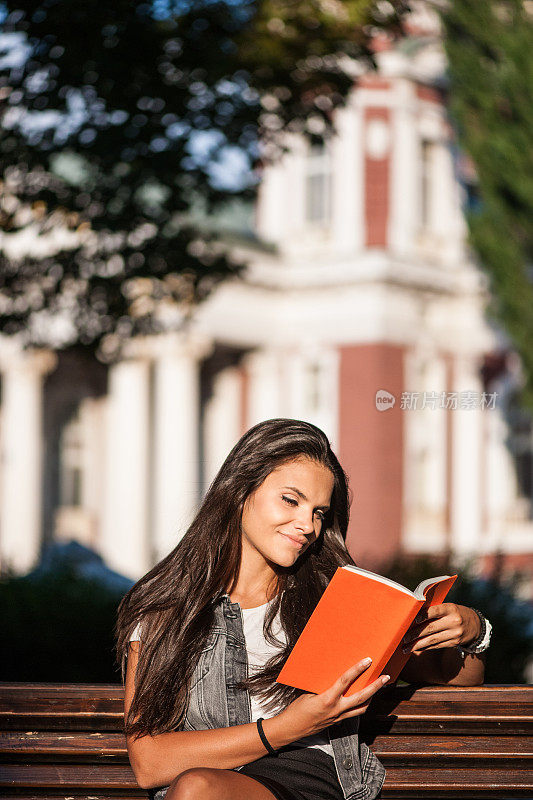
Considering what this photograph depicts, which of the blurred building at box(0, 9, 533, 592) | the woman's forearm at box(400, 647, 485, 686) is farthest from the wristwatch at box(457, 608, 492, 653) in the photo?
the blurred building at box(0, 9, 533, 592)

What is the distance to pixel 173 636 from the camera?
2361 mm

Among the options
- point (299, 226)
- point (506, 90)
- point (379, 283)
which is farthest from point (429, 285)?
point (506, 90)

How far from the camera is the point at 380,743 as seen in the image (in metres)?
2.71

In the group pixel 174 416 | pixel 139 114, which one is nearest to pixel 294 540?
pixel 139 114

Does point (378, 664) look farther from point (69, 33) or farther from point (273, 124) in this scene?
point (273, 124)

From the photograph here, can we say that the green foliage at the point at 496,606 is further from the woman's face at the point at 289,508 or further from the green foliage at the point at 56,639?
the woman's face at the point at 289,508

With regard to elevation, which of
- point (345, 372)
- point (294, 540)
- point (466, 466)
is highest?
point (345, 372)

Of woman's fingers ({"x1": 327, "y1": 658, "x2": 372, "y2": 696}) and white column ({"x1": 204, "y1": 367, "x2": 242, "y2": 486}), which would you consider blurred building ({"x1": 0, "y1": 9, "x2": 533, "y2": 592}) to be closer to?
white column ({"x1": 204, "y1": 367, "x2": 242, "y2": 486})

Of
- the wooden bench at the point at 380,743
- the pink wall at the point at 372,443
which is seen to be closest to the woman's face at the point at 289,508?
the wooden bench at the point at 380,743

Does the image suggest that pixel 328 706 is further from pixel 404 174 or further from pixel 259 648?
pixel 404 174

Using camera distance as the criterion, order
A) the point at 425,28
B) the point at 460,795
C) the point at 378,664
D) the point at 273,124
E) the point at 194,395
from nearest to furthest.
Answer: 1. the point at 378,664
2. the point at 460,795
3. the point at 273,124
4. the point at 425,28
5. the point at 194,395

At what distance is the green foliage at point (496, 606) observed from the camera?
18.8 ft

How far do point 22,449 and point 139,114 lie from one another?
13.5 metres

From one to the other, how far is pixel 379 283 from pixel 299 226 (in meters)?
2.04
